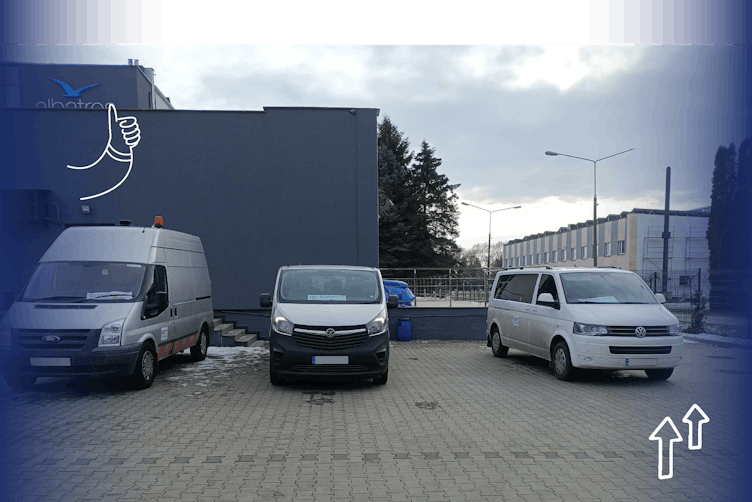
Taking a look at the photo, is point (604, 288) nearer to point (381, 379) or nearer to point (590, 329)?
point (590, 329)

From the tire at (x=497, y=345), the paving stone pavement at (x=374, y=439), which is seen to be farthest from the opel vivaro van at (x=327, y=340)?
the tire at (x=497, y=345)

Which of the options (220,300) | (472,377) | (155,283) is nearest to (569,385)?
(472,377)

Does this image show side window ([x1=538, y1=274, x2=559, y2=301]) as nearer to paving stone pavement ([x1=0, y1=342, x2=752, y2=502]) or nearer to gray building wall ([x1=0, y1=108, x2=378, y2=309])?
paving stone pavement ([x1=0, y1=342, x2=752, y2=502])

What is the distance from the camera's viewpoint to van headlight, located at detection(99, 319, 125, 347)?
8133 millimetres

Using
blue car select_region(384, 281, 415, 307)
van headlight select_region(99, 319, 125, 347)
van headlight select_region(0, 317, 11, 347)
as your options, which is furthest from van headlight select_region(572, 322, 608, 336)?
van headlight select_region(0, 317, 11, 347)

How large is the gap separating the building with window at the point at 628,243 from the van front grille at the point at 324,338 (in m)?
4.28

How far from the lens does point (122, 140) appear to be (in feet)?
52.6

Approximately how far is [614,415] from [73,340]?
25.0ft

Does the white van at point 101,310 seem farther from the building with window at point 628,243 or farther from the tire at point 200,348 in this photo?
the building with window at point 628,243

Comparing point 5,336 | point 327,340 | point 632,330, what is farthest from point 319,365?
point 632,330

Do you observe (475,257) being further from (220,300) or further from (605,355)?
(605,355)

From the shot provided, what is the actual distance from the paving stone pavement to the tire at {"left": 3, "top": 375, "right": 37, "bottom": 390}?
170 millimetres

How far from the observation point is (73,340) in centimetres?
805

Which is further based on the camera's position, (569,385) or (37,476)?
(569,385)
